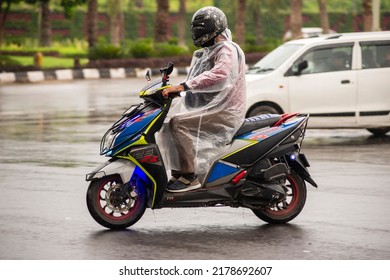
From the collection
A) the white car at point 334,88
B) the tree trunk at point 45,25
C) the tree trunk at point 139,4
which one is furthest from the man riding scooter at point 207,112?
the tree trunk at point 139,4

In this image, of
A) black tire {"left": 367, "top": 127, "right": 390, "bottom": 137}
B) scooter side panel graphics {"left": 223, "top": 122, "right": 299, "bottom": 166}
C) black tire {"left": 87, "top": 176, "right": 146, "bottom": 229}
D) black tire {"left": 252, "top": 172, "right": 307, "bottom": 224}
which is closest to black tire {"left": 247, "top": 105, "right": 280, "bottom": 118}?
black tire {"left": 367, "top": 127, "right": 390, "bottom": 137}

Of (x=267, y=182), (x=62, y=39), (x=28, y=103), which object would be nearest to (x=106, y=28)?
(x=62, y=39)

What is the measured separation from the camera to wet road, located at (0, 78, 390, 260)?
8320 millimetres

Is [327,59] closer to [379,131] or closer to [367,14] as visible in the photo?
[379,131]

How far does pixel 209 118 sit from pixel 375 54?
27.2 ft

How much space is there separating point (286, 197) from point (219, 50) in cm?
134

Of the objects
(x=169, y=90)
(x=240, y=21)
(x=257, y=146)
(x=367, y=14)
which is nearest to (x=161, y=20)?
(x=240, y=21)

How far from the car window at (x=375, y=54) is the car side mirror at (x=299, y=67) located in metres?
0.92

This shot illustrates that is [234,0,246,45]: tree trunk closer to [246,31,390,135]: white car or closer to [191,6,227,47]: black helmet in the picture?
[246,31,390,135]: white car

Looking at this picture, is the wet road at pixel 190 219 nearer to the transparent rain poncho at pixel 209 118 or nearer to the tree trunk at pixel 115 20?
the transparent rain poncho at pixel 209 118

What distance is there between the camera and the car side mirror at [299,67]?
16.9m

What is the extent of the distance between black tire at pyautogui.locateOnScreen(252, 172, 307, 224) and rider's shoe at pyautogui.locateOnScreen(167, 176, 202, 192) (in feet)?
1.93

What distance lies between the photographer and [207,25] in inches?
367
